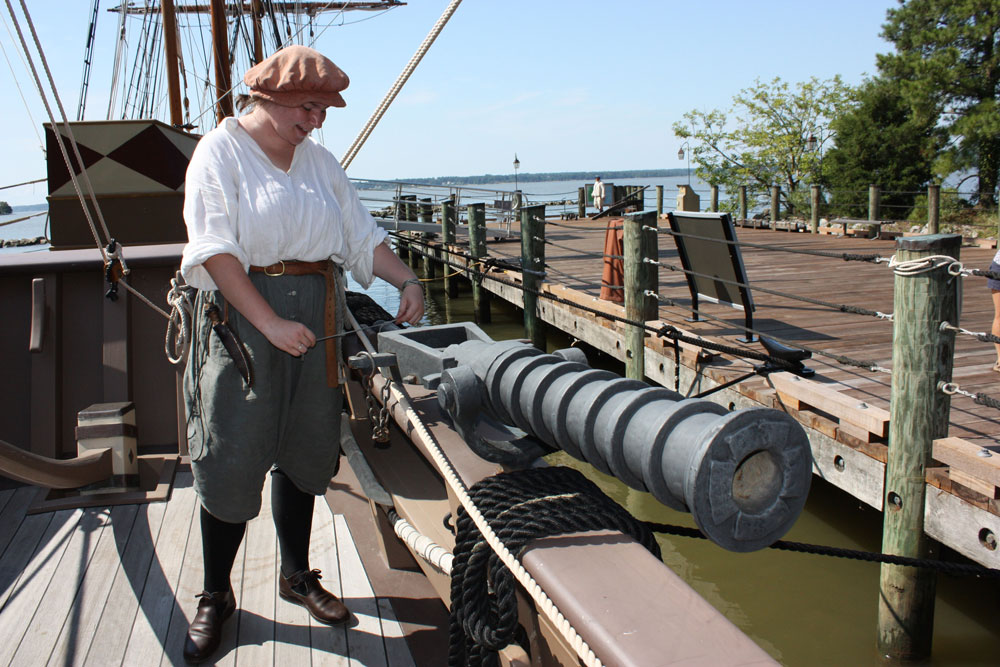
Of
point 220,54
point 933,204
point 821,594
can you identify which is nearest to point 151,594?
point 821,594

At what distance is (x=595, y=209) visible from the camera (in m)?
24.3

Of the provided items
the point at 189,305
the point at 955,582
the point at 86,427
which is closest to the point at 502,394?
the point at 189,305

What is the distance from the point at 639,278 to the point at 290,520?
389cm

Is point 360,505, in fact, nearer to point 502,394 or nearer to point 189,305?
point 189,305

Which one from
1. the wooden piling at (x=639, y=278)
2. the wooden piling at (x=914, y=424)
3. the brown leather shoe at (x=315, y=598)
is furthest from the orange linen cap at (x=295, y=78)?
the wooden piling at (x=639, y=278)

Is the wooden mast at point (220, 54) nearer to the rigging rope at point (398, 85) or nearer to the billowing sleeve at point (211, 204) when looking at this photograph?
the rigging rope at point (398, 85)

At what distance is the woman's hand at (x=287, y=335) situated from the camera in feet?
6.77

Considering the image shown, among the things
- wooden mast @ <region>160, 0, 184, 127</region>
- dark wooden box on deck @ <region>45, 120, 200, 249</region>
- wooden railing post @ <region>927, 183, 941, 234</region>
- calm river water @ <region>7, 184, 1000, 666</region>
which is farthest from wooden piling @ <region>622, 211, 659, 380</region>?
wooden railing post @ <region>927, 183, 941, 234</region>

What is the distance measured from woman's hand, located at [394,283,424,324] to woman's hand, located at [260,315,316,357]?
1.38 feet

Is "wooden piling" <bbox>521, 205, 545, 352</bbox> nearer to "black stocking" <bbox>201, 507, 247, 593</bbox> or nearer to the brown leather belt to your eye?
the brown leather belt

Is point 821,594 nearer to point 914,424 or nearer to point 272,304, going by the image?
point 914,424

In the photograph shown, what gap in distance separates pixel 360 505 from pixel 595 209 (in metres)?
21.8

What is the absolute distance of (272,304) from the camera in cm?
226

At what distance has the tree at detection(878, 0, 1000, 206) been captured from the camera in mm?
20344
